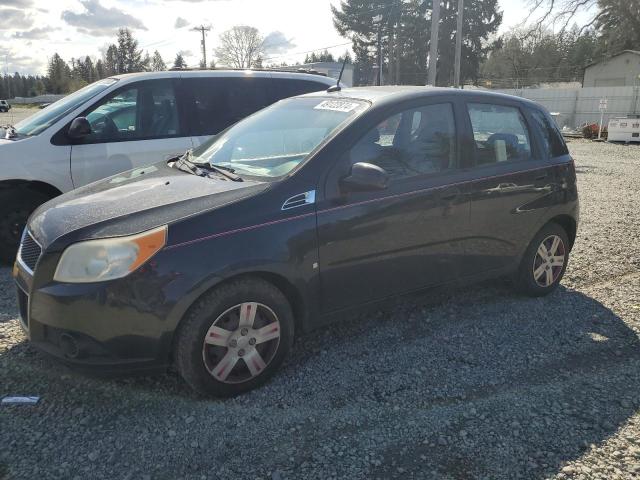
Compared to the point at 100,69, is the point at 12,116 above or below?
below

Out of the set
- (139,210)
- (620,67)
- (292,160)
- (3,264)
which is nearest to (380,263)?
(292,160)

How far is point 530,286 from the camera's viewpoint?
459 cm

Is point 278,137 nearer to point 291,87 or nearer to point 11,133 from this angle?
point 291,87

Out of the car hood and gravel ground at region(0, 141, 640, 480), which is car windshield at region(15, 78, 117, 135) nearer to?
gravel ground at region(0, 141, 640, 480)

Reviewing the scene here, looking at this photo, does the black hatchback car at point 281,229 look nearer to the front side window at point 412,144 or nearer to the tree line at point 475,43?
the front side window at point 412,144

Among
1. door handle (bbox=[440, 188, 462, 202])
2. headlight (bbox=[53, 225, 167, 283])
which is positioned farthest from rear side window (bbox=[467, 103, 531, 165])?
headlight (bbox=[53, 225, 167, 283])

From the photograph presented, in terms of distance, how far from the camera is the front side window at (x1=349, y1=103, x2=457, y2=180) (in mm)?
3514

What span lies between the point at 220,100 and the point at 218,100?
23 mm

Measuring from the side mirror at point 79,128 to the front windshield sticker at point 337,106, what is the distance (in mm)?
2588

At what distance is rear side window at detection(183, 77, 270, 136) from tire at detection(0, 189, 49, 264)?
1.78 metres

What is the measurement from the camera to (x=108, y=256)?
2738 mm

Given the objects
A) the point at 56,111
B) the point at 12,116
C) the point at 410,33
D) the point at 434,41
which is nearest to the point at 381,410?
the point at 56,111

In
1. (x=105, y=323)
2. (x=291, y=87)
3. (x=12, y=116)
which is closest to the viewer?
(x=105, y=323)

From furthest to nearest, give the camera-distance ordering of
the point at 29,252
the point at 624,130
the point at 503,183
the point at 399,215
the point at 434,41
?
the point at 624,130 < the point at 434,41 < the point at 503,183 < the point at 399,215 < the point at 29,252
